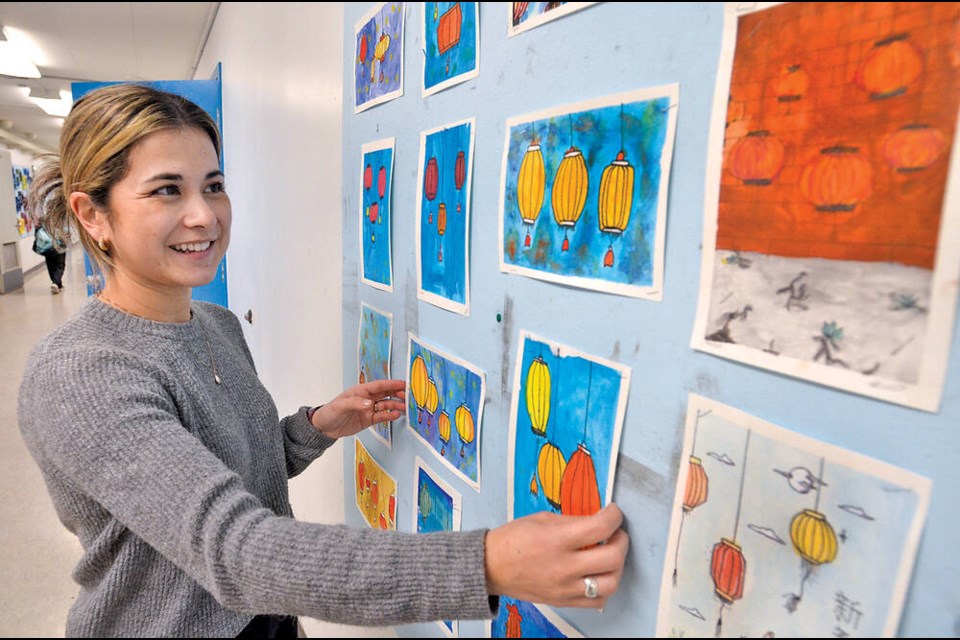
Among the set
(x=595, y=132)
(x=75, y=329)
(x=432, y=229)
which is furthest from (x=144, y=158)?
(x=595, y=132)

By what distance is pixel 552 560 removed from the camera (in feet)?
1.19

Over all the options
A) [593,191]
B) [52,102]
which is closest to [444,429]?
[593,191]

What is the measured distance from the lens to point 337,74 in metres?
0.84

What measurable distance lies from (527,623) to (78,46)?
0.91 m

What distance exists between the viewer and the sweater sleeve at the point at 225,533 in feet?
1.17

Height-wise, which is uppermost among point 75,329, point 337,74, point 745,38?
point 337,74

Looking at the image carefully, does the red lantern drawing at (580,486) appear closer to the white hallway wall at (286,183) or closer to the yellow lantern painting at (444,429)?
the yellow lantern painting at (444,429)

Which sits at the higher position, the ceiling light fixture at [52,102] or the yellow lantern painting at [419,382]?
the ceiling light fixture at [52,102]

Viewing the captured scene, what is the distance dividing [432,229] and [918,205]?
480 millimetres

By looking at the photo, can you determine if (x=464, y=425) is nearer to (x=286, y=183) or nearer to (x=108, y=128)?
(x=108, y=128)

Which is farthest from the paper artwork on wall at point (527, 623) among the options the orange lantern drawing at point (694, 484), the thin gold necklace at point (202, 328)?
the thin gold necklace at point (202, 328)

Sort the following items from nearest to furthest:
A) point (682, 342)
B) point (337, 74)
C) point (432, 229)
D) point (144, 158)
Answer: point (682, 342)
point (144, 158)
point (432, 229)
point (337, 74)

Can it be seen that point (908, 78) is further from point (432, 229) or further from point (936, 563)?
point (432, 229)

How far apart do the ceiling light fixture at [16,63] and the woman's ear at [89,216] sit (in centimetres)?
30
